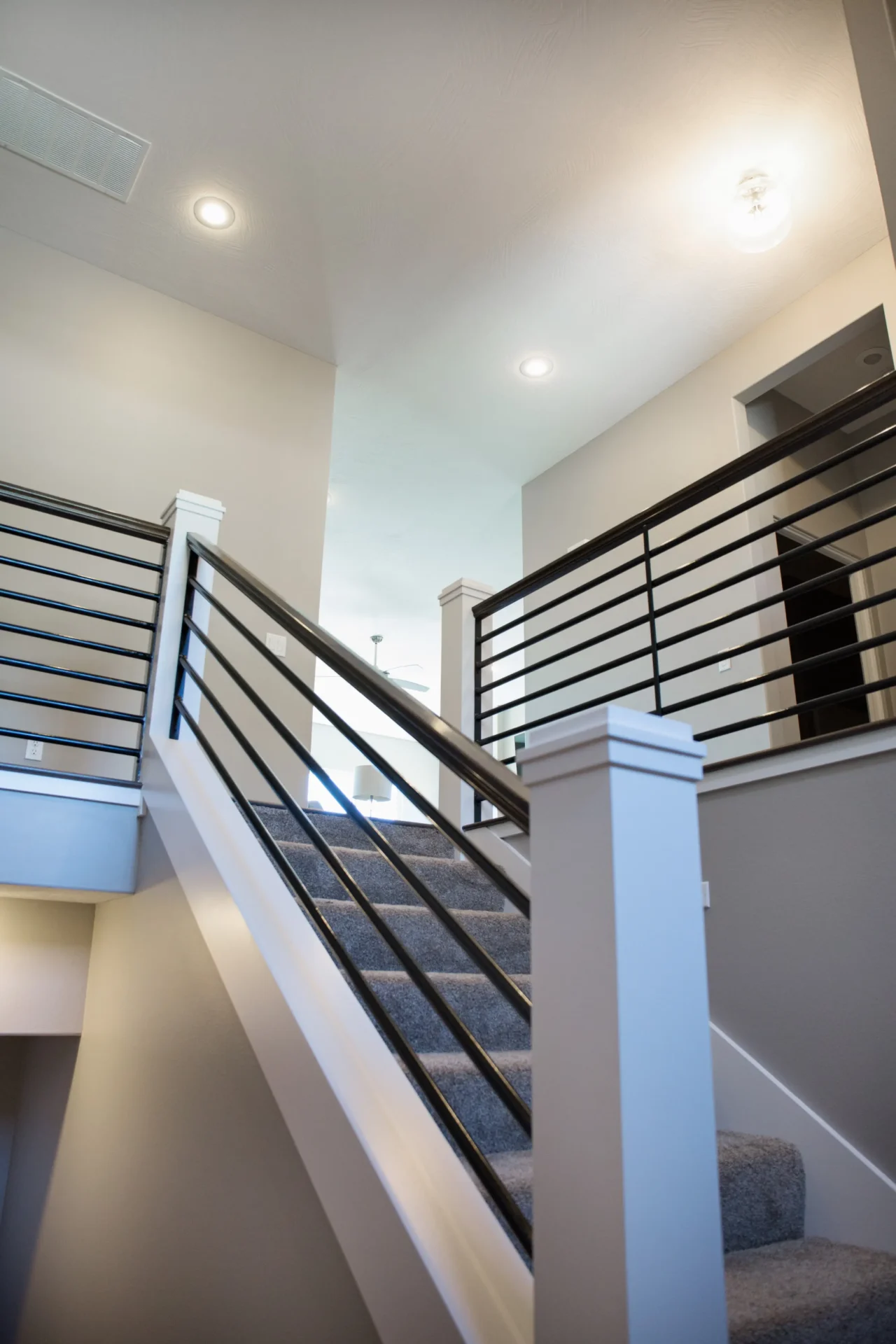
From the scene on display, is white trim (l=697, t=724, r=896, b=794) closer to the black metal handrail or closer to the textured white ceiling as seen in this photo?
the black metal handrail

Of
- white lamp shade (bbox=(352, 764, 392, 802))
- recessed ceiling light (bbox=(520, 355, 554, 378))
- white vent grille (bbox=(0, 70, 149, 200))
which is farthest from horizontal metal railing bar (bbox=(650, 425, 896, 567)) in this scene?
white lamp shade (bbox=(352, 764, 392, 802))

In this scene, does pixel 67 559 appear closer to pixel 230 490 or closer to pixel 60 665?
pixel 60 665

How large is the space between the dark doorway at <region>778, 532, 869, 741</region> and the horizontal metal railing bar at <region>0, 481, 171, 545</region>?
12.6 feet

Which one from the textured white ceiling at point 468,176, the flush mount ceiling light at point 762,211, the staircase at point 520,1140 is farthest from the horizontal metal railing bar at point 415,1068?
the flush mount ceiling light at point 762,211

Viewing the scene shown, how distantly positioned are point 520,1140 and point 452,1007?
16.1 inches

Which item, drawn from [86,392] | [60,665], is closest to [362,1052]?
[60,665]

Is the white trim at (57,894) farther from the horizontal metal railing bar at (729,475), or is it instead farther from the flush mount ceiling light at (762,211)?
the flush mount ceiling light at (762,211)

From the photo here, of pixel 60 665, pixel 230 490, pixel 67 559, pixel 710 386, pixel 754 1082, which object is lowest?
pixel 754 1082

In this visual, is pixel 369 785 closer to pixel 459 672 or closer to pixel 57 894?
pixel 459 672

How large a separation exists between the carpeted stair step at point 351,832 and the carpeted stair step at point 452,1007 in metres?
0.88

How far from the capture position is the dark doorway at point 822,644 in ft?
18.2

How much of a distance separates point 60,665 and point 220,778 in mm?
1962

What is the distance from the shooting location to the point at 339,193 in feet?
12.8

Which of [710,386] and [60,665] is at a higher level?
[710,386]
